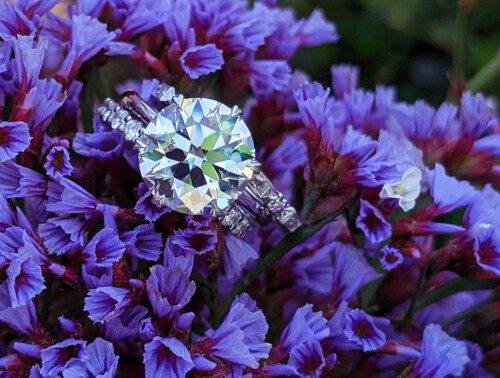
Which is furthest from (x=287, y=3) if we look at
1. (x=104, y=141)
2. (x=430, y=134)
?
(x=104, y=141)

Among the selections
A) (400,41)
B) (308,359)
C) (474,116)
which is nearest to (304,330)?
(308,359)

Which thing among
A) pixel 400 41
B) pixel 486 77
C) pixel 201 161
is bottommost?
pixel 400 41

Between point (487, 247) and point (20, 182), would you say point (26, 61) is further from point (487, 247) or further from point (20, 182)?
point (487, 247)

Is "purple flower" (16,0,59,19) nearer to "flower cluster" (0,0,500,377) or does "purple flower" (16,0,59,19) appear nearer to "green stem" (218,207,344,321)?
"flower cluster" (0,0,500,377)

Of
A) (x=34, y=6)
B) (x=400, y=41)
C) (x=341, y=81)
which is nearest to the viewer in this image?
(x=34, y=6)

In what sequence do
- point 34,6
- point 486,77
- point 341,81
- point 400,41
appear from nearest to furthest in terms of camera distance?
point 34,6 → point 341,81 → point 486,77 → point 400,41

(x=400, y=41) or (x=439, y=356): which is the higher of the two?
(x=439, y=356)

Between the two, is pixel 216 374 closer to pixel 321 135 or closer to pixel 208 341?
pixel 208 341
